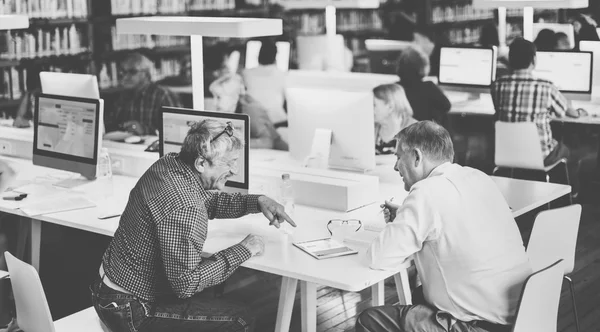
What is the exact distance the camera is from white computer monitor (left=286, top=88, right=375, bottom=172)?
3990 mm

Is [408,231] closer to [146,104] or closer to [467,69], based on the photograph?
[146,104]

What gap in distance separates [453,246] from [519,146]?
2961 millimetres

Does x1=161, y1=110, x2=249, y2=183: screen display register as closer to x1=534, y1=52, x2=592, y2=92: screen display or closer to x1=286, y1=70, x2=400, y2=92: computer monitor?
x1=286, y1=70, x2=400, y2=92: computer monitor

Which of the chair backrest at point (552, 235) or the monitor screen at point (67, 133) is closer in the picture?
the chair backrest at point (552, 235)

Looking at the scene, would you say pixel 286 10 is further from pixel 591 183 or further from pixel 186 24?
pixel 186 24

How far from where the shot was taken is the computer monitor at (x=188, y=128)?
3.68 m

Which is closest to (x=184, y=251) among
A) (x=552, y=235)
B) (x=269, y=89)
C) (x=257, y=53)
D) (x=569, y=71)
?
(x=552, y=235)

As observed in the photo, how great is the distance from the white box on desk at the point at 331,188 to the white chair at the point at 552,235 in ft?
2.66

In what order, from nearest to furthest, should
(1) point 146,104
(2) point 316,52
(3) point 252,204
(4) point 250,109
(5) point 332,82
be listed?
(3) point 252,204, (4) point 250,109, (1) point 146,104, (5) point 332,82, (2) point 316,52

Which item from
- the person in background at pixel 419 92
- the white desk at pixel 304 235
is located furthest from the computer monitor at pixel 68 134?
the person in background at pixel 419 92

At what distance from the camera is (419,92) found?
5996mm

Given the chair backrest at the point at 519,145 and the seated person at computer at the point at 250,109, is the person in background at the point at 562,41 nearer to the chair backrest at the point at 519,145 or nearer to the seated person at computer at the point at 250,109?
the chair backrest at the point at 519,145

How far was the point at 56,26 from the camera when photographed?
7332 mm

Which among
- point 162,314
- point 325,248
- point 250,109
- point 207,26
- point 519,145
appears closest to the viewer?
point 162,314
